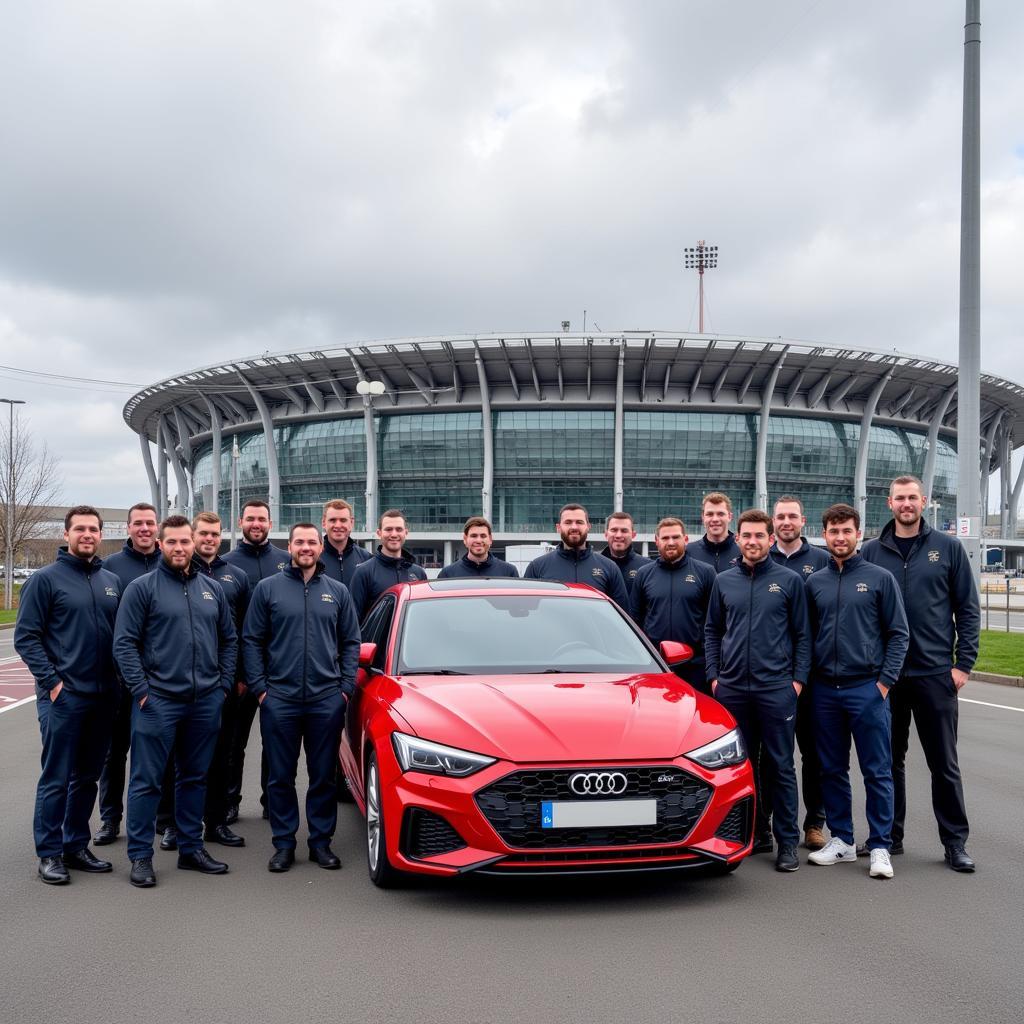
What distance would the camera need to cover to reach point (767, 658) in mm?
5445

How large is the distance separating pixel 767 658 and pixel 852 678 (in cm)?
47

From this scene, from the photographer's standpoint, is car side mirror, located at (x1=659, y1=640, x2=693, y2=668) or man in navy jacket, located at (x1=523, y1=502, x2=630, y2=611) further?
man in navy jacket, located at (x1=523, y1=502, x2=630, y2=611)

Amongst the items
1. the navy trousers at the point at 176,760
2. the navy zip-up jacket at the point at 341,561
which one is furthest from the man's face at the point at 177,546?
the navy zip-up jacket at the point at 341,561

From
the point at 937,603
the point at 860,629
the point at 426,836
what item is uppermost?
the point at 937,603

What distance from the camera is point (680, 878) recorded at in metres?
4.86

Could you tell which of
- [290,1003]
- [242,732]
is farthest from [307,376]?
[290,1003]

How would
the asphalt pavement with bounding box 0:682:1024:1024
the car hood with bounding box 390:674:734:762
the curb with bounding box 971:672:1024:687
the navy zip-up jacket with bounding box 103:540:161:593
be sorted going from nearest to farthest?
the asphalt pavement with bounding box 0:682:1024:1024 < the car hood with bounding box 390:674:734:762 < the navy zip-up jacket with bounding box 103:540:161:593 < the curb with bounding box 971:672:1024:687

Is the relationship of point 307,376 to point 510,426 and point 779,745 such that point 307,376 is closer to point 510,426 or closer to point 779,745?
point 510,426

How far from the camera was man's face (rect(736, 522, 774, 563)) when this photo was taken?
5.55m

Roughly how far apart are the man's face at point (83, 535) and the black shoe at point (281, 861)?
198 cm

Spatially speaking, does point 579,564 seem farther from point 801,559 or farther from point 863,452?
point 863,452

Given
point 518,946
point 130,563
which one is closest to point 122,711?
point 130,563

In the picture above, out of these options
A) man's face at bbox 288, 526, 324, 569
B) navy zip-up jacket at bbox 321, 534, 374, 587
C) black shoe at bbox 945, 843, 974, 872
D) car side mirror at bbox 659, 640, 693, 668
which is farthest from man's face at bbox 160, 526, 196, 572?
black shoe at bbox 945, 843, 974, 872

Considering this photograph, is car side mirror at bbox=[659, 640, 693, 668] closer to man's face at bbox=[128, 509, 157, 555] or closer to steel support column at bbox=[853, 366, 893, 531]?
man's face at bbox=[128, 509, 157, 555]
